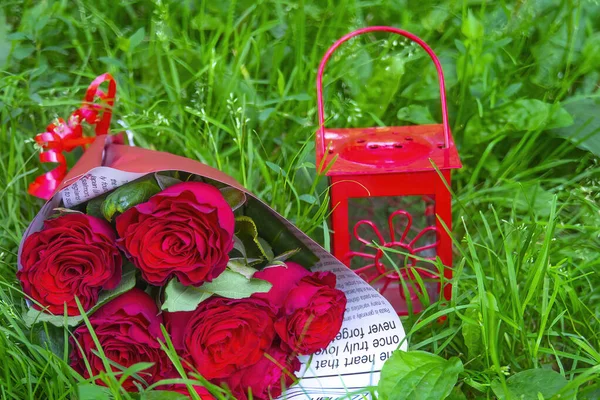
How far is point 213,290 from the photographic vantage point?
1143 mm

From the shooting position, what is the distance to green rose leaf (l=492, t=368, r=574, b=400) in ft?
3.66

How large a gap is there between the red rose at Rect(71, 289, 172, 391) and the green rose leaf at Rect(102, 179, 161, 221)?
14 cm

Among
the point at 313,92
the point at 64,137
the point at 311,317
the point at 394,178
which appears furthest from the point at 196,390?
the point at 313,92

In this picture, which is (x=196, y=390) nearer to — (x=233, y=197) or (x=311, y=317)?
(x=311, y=317)

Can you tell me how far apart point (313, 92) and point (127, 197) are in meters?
0.69

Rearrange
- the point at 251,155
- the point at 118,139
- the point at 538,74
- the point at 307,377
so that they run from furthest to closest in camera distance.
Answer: the point at 538,74, the point at 251,155, the point at 118,139, the point at 307,377

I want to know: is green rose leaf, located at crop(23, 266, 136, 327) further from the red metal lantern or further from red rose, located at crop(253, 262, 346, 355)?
the red metal lantern

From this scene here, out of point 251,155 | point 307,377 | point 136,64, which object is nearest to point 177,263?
point 307,377

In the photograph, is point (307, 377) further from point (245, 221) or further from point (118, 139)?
point (118, 139)

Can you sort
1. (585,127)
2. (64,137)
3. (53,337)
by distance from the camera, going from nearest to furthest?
(53,337) → (64,137) → (585,127)

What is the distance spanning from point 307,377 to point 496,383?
0.28m

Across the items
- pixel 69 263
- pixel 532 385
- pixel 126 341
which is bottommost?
pixel 532 385

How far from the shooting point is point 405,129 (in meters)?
1.48

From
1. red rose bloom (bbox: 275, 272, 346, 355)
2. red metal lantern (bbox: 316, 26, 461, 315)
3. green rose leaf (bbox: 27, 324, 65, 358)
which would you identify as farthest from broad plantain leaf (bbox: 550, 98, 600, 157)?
green rose leaf (bbox: 27, 324, 65, 358)
